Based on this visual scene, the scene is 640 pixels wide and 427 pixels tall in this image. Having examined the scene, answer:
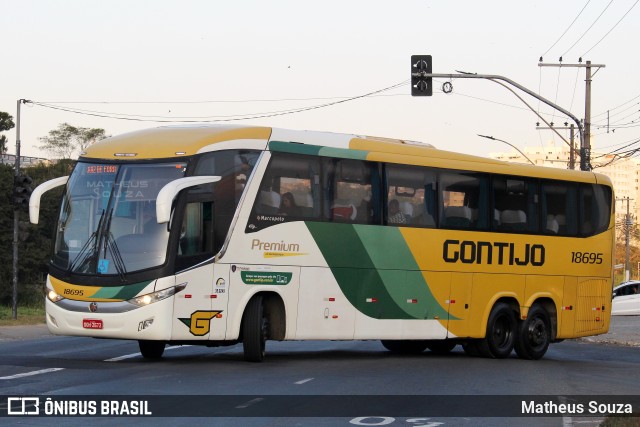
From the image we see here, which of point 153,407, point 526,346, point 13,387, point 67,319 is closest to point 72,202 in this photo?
point 67,319

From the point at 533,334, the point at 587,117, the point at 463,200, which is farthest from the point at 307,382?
the point at 587,117

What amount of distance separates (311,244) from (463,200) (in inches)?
173

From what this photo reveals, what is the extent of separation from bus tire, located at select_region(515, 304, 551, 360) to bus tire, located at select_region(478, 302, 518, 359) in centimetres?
17

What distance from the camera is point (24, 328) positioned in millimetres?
32500

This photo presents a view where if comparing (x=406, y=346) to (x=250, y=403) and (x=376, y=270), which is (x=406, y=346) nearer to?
(x=376, y=270)

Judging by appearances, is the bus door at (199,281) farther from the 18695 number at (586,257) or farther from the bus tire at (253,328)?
the 18695 number at (586,257)

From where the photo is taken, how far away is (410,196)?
851 inches

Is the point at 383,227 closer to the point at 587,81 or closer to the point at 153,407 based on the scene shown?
the point at 153,407

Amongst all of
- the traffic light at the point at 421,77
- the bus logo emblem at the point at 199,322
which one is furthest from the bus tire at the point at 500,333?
the traffic light at the point at 421,77

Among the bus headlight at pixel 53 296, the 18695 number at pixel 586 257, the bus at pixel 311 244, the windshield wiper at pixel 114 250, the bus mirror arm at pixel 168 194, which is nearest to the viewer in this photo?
the bus mirror arm at pixel 168 194

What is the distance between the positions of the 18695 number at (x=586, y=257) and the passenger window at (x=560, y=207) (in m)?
0.46

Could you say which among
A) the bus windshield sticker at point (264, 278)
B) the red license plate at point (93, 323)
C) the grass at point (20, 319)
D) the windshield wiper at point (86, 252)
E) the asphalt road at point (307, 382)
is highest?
the windshield wiper at point (86, 252)

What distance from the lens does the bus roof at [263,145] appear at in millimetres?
18188

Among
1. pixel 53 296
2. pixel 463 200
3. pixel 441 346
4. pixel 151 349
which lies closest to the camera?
pixel 53 296
